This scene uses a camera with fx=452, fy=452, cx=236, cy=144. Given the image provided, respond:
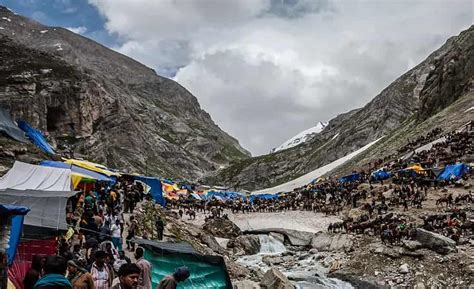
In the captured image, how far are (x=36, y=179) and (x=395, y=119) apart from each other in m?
129

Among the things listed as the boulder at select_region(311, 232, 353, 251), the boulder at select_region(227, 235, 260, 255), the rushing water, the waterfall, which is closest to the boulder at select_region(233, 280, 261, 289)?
the rushing water

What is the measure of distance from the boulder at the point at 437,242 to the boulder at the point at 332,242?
507 cm

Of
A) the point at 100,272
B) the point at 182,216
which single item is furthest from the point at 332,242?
the point at 100,272

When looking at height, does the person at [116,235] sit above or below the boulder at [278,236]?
below

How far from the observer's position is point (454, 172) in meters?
44.2

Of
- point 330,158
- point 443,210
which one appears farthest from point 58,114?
point 443,210

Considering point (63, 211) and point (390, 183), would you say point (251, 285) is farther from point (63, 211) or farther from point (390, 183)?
point (390, 183)

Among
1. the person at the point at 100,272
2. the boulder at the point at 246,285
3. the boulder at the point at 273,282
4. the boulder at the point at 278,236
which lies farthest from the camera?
the boulder at the point at 278,236

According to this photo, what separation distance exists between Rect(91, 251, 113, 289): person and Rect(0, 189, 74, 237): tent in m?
6.01

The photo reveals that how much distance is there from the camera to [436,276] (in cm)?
2281

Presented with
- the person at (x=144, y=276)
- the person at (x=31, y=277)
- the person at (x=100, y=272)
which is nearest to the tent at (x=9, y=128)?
the person at (x=31, y=277)

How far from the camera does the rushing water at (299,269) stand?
24277 mm

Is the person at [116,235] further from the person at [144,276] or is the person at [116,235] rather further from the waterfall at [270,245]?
the waterfall at [270,245]

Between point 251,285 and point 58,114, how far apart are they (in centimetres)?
10185
